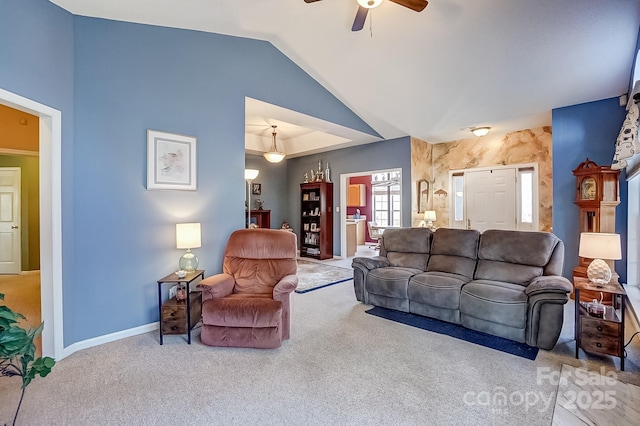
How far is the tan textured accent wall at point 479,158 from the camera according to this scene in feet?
17.5

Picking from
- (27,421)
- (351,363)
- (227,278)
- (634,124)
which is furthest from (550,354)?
(27,421)

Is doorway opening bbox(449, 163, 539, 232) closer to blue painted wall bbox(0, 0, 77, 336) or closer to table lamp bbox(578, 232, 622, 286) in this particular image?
table lamp bbox(578, 232, 622, 286)

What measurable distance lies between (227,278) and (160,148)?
5.02 ft

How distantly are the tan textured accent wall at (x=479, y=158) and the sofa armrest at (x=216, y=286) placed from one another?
4218mm

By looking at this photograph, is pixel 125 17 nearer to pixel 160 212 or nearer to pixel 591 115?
pixel 160 212

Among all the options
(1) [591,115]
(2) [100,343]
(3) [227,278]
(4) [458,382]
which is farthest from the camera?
(1) [591,115]

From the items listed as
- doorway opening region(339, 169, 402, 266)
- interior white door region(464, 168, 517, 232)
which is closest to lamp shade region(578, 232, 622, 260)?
interior white door region(464, 168, 517, 232)

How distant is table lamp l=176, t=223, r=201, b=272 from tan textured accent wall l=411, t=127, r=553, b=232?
172 inches

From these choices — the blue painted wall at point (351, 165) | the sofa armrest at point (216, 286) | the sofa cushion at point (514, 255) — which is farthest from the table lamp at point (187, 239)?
the blue painted wall at point (351, 165)

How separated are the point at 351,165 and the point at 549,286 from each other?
16.3ft

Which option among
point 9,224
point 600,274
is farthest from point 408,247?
point 9,224

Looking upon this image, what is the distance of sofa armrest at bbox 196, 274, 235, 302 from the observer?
281 cm

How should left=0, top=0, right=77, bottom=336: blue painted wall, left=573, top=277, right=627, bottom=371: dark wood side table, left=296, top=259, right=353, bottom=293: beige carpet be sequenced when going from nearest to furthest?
left=0, top=0, right=77, bottom=336: blue painted wall < left=573, top=277, right=627, bottom=371: dark wood side table < left=296, top=259, right=353, bottom=293: beige carpet

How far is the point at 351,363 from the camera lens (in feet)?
8.20
